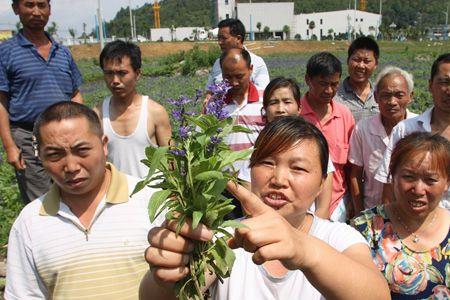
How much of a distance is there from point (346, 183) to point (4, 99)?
303 centimetres

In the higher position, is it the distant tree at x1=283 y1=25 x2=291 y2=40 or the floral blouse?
the distant tree at x1=283 y1=25 x2=291 y2=40

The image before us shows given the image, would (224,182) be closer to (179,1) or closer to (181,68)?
(181,68)

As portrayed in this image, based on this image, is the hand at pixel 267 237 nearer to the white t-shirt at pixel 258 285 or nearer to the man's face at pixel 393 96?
the white t-shirt at pixel 258 285

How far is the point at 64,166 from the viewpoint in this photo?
2.04 m

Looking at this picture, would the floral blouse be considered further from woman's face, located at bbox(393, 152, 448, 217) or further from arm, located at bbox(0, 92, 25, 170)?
arm, located at bbox(0, 92, 25, 170)

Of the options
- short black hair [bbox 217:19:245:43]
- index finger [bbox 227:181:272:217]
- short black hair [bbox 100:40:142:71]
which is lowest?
index finger [bbox 227:181:272:217]

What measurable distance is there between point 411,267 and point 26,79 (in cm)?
330

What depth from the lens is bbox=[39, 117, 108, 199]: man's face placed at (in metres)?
2.05

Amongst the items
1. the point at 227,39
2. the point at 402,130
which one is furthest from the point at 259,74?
the point at 402,130

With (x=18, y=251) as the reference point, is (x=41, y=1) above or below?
above

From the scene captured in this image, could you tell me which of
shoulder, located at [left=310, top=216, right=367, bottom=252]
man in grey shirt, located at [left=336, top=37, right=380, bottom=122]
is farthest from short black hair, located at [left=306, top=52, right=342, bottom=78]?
shoulder, located at [left=310, top=216, right=367, bottom=252]

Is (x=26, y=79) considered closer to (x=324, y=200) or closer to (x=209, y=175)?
(x=324, y=200)

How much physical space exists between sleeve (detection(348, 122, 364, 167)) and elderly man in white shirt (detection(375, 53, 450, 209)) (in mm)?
334

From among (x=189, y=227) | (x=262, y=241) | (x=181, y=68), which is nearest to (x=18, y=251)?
(x=189, y=227)
